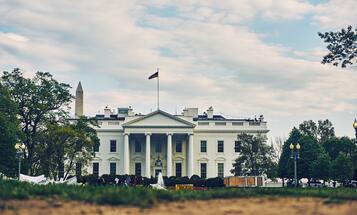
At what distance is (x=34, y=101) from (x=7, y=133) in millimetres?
8158

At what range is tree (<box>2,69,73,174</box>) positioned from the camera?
66000mm

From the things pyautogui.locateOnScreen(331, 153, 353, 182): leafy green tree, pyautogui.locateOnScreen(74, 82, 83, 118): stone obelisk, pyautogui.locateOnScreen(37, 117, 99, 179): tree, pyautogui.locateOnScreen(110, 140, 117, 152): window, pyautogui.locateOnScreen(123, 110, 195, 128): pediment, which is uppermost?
pyautogui.locateOnScreen(74, 82, 83, 118): stone obelisk

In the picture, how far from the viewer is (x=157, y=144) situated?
103750 millimetres

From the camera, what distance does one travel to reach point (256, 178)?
73625 mm

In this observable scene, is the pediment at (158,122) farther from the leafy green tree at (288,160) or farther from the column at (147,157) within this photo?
the leafy green tree at (288,160)

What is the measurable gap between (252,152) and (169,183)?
1680cm

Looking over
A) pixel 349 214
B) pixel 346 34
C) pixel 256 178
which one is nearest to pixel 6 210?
pixel 349 214

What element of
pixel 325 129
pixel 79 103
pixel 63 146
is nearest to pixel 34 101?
pixel 63 146

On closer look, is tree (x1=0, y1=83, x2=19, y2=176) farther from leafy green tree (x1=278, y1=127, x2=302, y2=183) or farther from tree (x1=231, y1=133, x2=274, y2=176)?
tree (x1=231, y1=133, x2=274, y2=176)

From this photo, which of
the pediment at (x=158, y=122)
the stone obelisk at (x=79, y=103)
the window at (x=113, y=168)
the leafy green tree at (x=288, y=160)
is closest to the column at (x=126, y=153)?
the pediment at (x=158, y=122)

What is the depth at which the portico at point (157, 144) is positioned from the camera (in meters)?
99.6

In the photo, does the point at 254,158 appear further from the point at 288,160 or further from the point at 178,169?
the point at 178,169

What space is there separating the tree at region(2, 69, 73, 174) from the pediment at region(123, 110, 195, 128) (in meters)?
31.3

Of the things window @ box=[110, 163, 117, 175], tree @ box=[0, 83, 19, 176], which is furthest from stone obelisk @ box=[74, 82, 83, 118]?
tree @ box=[0, 83, 19, 176]
